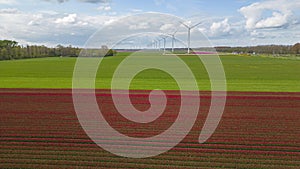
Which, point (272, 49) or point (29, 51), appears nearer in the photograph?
point (29, 51)

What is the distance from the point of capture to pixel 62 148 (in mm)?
9688

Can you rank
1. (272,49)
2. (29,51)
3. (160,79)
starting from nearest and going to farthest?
(160,79), (29,51), (272,49)

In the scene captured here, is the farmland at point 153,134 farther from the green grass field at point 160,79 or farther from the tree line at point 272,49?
the tree line at point 272,49

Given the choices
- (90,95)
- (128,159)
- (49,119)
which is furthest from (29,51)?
(128,159)

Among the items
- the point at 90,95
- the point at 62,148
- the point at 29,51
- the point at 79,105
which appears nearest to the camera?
the point at 62,148

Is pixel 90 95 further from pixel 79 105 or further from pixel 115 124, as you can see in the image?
pixel 115 124

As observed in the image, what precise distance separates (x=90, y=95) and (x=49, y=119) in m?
6.44

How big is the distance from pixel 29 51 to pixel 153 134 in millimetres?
80400

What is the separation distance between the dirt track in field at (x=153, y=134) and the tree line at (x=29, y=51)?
59.9 metres

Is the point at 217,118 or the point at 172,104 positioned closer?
the point at 217,118

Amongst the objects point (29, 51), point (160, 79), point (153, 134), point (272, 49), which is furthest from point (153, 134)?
point (272, 49)

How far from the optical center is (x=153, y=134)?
37.6 ft

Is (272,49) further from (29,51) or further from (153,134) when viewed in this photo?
(153,134)

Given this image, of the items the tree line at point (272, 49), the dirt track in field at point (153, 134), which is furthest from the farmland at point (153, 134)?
the tree line at point (272, 49)
